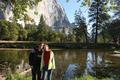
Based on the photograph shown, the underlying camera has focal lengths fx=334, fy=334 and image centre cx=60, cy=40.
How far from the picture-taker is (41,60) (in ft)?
43.8

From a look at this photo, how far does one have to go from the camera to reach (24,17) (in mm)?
24062

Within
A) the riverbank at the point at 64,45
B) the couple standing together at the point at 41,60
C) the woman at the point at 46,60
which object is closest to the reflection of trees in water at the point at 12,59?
the couple standing together at the point at 41,60

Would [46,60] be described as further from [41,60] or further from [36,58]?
[36,58]

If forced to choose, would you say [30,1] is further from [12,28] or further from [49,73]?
[12,28]

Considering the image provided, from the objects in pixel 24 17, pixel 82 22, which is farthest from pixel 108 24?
pixel 24 17

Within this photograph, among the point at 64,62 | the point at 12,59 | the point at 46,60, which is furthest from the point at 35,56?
the point at 12,59

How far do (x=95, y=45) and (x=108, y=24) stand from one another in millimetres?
12856

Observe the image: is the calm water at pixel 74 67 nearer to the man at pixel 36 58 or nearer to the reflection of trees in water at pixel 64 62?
the reflection of trees in water at pixel 64 62

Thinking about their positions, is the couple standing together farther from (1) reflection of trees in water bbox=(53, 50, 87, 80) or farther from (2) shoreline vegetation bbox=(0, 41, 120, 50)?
(2) shoreline vegetation bbox=(0, 41, 120, 50)

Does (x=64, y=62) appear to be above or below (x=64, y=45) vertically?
below

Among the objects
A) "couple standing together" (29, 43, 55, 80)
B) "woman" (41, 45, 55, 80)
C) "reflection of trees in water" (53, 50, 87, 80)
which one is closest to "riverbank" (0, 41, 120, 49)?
"reflection of trees in water" (53, 50, 87, 80)

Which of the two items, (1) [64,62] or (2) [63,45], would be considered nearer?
(1) [64,62]

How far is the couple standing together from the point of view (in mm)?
13305

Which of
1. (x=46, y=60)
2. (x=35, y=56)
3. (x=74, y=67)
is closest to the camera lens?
(x=35, y=56)
